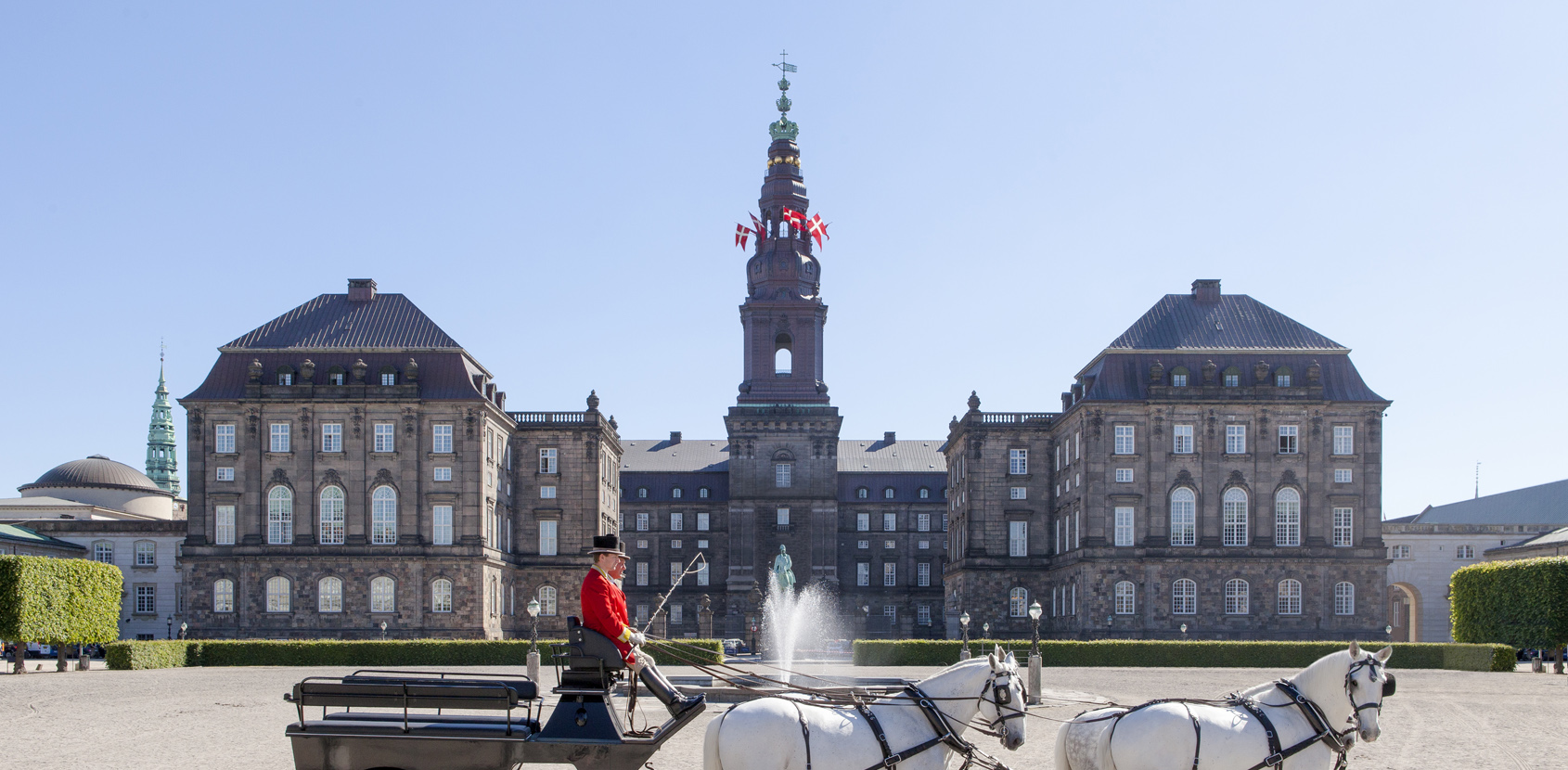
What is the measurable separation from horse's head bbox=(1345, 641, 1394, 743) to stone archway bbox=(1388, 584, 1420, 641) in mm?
83819

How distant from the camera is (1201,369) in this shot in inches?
2864

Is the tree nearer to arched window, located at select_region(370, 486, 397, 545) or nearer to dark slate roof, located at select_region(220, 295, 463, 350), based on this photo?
arched window, located at select_region(370, 486, 397, 545)

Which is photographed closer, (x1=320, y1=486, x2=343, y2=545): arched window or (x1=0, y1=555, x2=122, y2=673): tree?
(x1=0, y1=555, x2=122, y2=673): tree

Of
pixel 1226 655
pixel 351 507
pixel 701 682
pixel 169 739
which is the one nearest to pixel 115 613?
pixel 351 507

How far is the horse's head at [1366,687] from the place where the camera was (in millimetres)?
12828

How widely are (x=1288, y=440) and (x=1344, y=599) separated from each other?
8.55 meters

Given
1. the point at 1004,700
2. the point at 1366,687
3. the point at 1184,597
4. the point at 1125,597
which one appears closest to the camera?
the point at 1004,700

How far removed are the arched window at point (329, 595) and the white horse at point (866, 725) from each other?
63400 millimetres

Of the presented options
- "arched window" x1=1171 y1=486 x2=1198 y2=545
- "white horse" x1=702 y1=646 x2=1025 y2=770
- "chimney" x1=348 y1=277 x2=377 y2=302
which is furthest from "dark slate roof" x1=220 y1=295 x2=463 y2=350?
"white horse" x1=702 y1=646 x2=1025 y2=770

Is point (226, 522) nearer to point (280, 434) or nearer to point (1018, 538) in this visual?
point (280, 434)

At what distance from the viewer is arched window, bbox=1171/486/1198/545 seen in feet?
234

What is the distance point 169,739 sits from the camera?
2608 centimetres

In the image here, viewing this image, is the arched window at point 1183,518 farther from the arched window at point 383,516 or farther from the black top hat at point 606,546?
the black top hat at point 606,546

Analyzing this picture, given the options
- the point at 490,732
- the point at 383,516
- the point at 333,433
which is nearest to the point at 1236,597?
the point at 383,516
